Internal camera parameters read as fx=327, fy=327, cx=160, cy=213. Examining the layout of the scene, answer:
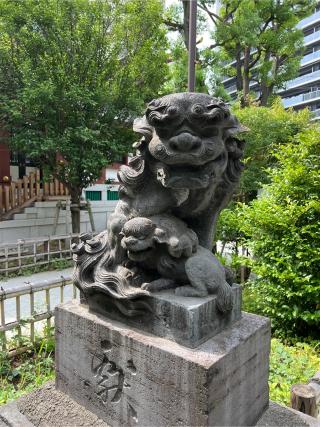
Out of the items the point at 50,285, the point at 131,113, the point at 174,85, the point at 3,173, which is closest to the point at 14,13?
the point at 131,113

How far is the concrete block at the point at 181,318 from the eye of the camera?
5.58ft

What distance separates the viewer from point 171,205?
6.66 ft

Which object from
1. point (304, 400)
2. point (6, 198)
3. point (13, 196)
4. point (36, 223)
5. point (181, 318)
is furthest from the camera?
point (36, 223)

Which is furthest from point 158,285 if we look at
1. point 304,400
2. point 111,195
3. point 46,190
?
point 111,195

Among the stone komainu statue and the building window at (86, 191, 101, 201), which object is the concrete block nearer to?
the stone komainu statue

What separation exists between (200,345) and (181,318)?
0.58 ft

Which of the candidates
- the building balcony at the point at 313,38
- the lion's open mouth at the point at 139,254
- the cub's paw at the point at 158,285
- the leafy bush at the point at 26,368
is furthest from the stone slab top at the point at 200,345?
the building balcony at the point at 313,38

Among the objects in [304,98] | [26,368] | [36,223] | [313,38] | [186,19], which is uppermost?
[313,38]

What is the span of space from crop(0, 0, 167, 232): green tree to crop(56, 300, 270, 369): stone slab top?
23.9 feet

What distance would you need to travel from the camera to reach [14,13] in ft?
28.0

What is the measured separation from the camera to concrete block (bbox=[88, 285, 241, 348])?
5.58 ft

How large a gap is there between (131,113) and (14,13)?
3.91 m

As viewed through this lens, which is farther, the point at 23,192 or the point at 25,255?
the point at 23,192

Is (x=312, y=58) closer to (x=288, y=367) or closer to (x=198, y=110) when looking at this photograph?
(x=288, y=367)
